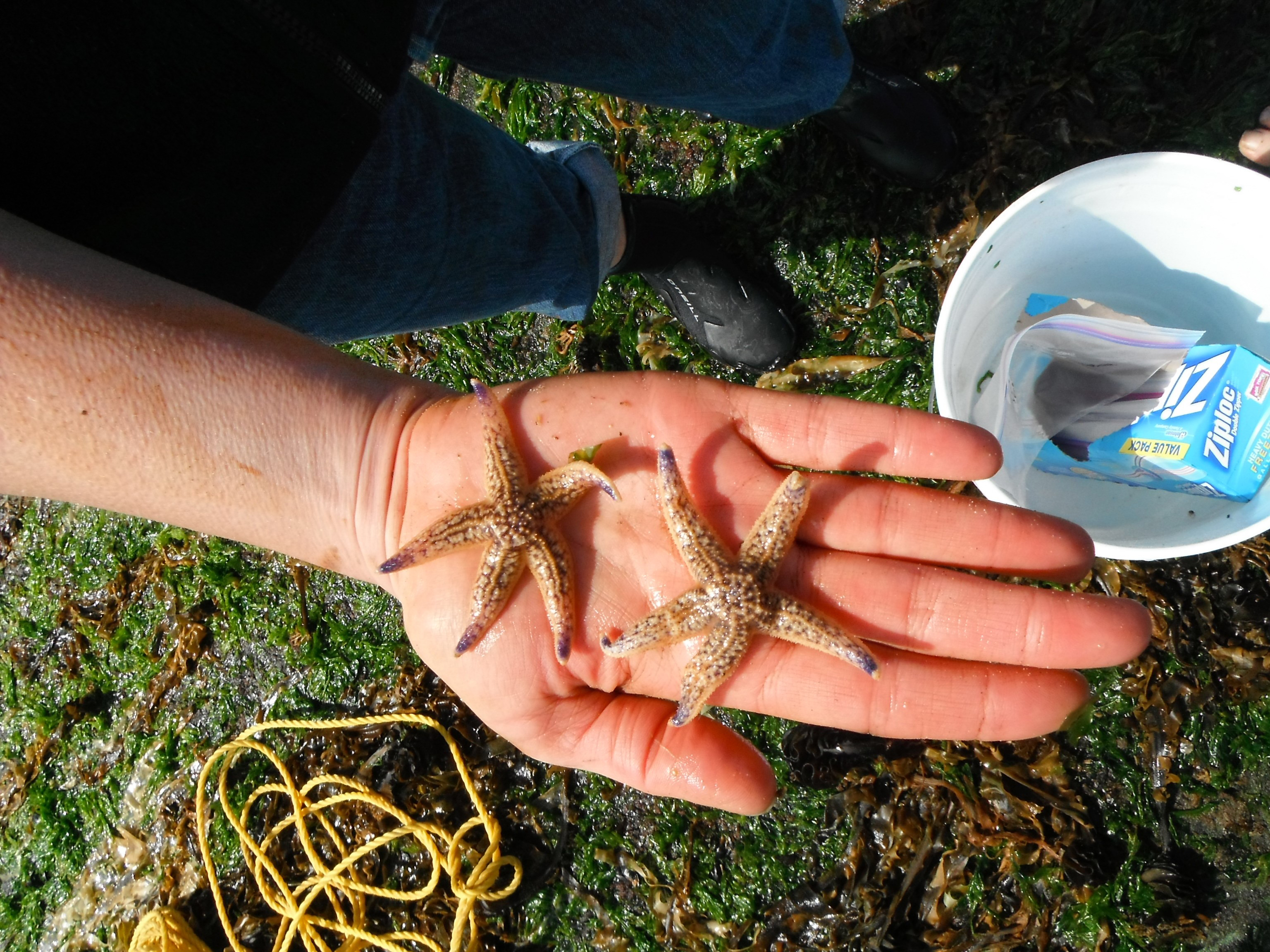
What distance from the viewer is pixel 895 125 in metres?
4.26

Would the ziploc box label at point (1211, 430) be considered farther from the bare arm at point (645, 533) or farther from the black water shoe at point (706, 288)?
the black water shoe at point (706, 288)

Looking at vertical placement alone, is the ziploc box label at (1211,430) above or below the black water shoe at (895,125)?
below

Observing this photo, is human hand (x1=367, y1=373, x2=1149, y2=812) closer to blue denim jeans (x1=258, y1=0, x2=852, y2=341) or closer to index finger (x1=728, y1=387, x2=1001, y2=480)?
index finger (x1=728, y1=387, x2=1001, y2=480)

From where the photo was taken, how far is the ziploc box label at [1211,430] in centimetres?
326

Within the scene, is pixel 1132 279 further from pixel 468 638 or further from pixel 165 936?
pixel 165 936

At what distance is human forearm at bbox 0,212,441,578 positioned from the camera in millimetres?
2254

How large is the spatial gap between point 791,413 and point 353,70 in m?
2.00

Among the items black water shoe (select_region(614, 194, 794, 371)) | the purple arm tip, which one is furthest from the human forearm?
black water shoe (select_region(614, 194, 794, 371))

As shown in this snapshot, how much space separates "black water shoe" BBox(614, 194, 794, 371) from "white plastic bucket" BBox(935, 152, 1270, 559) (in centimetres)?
128

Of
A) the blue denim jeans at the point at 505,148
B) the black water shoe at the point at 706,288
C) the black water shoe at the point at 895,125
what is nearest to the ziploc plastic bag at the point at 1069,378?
the black water shoe at the point at 895,125

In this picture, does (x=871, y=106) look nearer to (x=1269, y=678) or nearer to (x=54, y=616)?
(x=1269, y=678)

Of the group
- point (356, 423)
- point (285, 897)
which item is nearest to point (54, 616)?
point (285, 897)

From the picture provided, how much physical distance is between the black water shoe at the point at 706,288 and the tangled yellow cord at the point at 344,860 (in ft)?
9.97

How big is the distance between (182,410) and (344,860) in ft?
10.6
